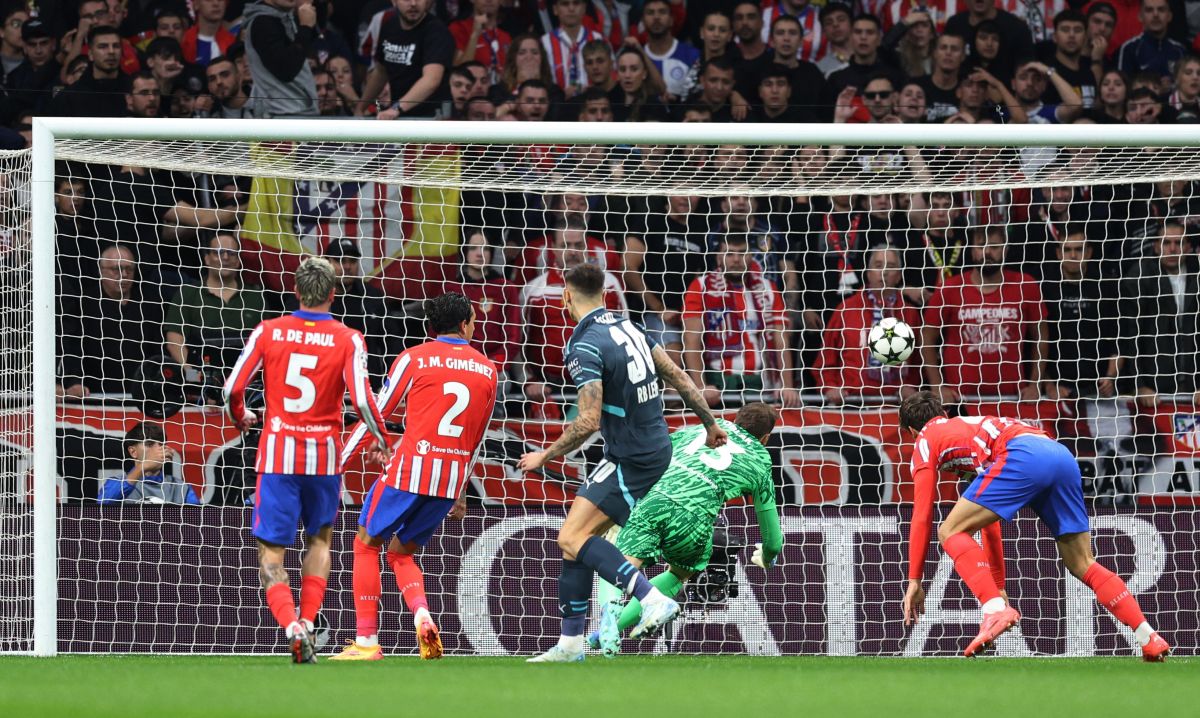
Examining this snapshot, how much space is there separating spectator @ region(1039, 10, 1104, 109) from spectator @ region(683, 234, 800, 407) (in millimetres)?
3696

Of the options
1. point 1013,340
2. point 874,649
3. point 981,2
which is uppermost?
point 981,2

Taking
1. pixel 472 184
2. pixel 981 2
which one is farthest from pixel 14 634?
pixel 981 2

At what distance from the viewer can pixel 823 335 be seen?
1101cm

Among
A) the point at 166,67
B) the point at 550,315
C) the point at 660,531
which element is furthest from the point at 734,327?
the point at 166,67

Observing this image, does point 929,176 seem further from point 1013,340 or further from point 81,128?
point 81,128

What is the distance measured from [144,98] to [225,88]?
71cm

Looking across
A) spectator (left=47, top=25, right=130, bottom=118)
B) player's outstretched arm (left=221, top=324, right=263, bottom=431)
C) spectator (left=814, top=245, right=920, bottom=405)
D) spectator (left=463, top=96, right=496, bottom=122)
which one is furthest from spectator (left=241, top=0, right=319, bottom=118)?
player's outstretched arm (left=221, top=324, right=263, bottom=431)

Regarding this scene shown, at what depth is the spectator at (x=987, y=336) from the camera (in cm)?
1094

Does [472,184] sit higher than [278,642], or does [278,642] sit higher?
[472,184]

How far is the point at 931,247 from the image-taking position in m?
11.1

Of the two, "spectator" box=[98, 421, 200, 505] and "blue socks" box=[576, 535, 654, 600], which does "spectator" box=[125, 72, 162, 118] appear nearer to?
"spectator" box=[98, 421, 200, 505]

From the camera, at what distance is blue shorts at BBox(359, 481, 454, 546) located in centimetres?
799

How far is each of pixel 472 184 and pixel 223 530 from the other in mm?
2603

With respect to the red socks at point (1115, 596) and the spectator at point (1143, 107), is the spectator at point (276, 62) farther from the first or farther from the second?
the red socks at point (1115, 596)
